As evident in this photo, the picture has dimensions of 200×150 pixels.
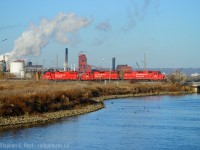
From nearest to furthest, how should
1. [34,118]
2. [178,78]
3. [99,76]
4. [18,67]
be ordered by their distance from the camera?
[34,118]
[178,78]
[99,76]
[18,67]

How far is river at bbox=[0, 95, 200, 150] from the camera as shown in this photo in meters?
23.6

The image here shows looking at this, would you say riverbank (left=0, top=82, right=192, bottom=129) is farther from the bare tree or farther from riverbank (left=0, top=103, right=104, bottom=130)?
the bare tree

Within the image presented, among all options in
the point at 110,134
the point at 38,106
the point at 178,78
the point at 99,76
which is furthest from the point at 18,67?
the point at 110,134

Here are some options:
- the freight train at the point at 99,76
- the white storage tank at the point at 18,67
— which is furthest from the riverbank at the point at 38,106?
the white storage tank at the point at 18,67

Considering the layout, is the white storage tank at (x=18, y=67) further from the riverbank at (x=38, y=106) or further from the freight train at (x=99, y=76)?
the riverbank at (x=38, y=106)

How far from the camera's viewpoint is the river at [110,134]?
23.6 metres

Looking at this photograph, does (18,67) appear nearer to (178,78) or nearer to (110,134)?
(178,78)

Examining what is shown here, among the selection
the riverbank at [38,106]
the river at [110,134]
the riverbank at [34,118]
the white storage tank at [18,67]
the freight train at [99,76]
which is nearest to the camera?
the river at [110,134]

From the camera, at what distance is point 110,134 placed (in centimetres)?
2745

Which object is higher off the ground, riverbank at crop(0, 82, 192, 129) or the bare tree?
the bare tree

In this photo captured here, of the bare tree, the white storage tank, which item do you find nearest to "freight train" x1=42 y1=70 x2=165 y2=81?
the bare tree

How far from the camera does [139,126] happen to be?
31719mm

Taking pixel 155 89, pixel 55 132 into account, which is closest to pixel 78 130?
pixel 55 132

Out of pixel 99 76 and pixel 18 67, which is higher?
pixel 18 67
